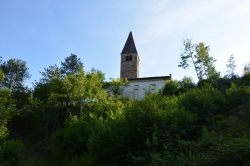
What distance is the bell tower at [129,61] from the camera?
284ft

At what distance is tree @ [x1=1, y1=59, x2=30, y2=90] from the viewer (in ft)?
206

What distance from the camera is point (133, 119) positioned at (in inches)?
810

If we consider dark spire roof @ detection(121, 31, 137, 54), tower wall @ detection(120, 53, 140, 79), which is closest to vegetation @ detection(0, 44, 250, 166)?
tower wall @ detection(120, 53, 140, 79)

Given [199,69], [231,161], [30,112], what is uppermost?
[199,69]

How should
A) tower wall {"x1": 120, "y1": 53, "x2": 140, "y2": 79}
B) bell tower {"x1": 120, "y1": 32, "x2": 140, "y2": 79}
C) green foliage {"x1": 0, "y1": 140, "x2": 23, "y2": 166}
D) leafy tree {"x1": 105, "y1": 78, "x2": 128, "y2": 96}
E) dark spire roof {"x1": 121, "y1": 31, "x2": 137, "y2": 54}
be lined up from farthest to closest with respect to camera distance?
dark spire roof {"x1": 121, "y1": 31, "x2": 137, "y2": 54}, bell tower {"x1": 120, "y1": 32, "x2": 140, "y2": 79}, tower wall {"x1": 120, "y1": 53, "x2": 140, "y2": 79}, leafy tree {"x1": 105, "y1": 78, "x2": 128, "y2": 96}, green foliage {"x1": 0, "y1": 140, "x2": 23, "y2": 166}

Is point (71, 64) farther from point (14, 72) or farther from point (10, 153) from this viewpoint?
point (10, 153)

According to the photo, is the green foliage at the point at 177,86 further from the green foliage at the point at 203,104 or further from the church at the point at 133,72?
the church at the point at 133,72

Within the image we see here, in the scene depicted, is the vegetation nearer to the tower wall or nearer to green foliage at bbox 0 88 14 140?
green foliage at bbox 0 88 14 140

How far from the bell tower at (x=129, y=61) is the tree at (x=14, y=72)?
963 inches

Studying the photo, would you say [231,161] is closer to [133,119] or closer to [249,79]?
[133,119]

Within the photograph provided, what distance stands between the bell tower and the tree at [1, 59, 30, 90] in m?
24.5

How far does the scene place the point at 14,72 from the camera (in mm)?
64688

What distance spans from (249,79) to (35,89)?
97.4ft

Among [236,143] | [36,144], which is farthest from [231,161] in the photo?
[36,144]
